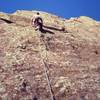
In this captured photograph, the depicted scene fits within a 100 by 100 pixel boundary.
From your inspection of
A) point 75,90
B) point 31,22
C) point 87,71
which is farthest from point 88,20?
point 75,90

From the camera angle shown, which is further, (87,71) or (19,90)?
(87,71)

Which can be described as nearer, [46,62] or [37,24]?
[46,62]

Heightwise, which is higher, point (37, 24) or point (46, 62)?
point (37, 24)

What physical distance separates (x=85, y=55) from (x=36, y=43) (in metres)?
4.43

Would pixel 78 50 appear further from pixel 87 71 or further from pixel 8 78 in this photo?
pixel 8 78

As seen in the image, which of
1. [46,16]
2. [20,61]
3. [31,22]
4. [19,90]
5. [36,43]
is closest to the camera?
[19,90]

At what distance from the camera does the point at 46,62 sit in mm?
24938

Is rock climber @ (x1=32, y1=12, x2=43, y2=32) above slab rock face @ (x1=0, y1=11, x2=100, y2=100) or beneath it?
above

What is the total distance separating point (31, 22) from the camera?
33.1m

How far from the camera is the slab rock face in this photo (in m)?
21.8

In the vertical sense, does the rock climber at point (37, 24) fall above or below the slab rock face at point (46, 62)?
above

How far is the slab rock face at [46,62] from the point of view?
71.6 ft

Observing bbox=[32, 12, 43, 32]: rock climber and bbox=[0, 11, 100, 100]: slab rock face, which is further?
bbox=[32, 12, 43, 32]: rock climber

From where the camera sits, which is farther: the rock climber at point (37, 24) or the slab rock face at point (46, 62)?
the rock climber at point (37, 24)
